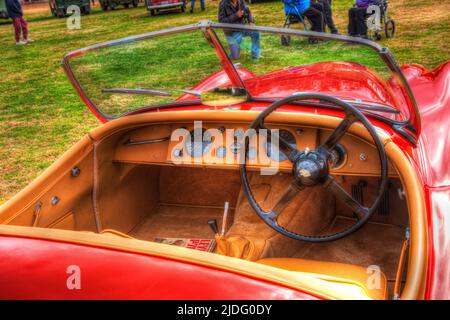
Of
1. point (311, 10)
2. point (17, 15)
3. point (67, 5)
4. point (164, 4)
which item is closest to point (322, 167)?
point (311, 10)

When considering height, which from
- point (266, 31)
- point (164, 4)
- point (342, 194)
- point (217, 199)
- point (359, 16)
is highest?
point (266, 31)

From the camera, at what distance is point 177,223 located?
12.8ft

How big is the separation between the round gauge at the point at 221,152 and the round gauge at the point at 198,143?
6 centimetres

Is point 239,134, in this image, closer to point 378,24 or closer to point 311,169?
point 311,169

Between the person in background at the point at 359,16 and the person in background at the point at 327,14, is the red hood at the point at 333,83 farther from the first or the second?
the person in background at the point at 327,14

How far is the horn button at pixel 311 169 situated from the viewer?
2670 millimetres

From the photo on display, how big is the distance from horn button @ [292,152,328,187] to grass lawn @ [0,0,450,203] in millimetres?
3254

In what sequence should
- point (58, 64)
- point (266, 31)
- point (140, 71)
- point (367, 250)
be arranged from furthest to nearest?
point (58, 64) → point (140, 71) → point (367, 250) → point (266, 31)

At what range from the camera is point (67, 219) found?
3070 mm

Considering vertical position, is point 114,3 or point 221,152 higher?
point 114,3

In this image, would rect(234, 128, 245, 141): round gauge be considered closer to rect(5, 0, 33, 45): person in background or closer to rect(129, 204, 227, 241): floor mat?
rect(129, 204, 227, 241): floor mat

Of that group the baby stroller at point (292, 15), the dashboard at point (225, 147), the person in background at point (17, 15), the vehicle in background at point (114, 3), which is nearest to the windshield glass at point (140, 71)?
the dashboard at point (225, 147)

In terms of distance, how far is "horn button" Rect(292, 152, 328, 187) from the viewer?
2670mm

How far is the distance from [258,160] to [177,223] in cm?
107
